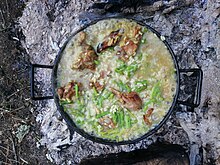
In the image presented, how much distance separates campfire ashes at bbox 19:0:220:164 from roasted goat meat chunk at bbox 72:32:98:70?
12.5 inches

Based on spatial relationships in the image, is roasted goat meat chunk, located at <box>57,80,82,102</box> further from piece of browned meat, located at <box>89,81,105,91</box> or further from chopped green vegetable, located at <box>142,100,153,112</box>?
chopped green vegetable, located at <box>142,100,153,112</box>

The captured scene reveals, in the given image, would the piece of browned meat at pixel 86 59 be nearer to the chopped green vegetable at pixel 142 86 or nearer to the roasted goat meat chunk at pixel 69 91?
the roasted goat meat chunk at pixel 69 91

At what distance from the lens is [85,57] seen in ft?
6.89

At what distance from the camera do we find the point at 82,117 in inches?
84.5

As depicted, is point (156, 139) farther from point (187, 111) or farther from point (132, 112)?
point (132, 112)

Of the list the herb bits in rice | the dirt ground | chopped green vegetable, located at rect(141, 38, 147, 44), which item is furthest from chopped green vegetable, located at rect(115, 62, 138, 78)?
the dirt ground

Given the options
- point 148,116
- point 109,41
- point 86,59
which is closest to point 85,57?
point 86,59

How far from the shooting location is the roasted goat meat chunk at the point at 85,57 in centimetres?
211

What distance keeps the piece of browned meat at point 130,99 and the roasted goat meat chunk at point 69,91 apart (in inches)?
6.5

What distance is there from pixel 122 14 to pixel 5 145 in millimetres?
1062

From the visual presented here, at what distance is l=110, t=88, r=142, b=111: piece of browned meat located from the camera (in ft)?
6.92

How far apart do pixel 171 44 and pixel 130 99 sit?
517mm

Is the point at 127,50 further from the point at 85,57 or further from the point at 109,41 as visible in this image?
the point at 85,57

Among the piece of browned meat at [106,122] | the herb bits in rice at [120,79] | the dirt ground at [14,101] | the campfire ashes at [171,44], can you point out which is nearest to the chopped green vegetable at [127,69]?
the herb bits in rice at [120,79]
